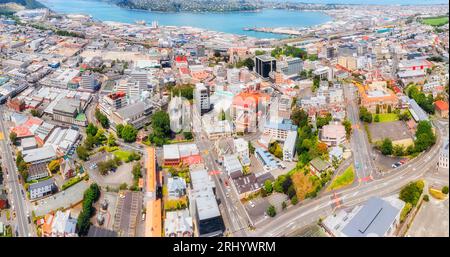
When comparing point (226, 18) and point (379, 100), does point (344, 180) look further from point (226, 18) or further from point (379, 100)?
point (226, 18)

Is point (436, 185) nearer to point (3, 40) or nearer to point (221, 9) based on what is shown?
point (3, 40)

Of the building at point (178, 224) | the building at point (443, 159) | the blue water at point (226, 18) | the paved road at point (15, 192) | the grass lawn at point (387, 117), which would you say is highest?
the blue water at point (226, 18)

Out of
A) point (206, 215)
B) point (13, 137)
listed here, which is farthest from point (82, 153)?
point (206, 215)

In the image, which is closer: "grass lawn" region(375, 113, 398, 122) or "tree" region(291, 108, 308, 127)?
"tree" region(291, 108, 308, 127)

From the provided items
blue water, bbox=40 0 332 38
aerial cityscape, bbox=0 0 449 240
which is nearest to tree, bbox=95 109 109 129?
aerial cityscape, bbox=0 0 449 240

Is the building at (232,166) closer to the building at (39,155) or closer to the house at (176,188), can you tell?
the house at (176,188)

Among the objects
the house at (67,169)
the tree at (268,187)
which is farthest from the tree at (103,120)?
the tree at (268,187)

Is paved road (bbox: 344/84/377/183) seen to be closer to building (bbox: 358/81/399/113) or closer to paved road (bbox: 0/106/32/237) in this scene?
building (bbox: 358/81/399/113)
